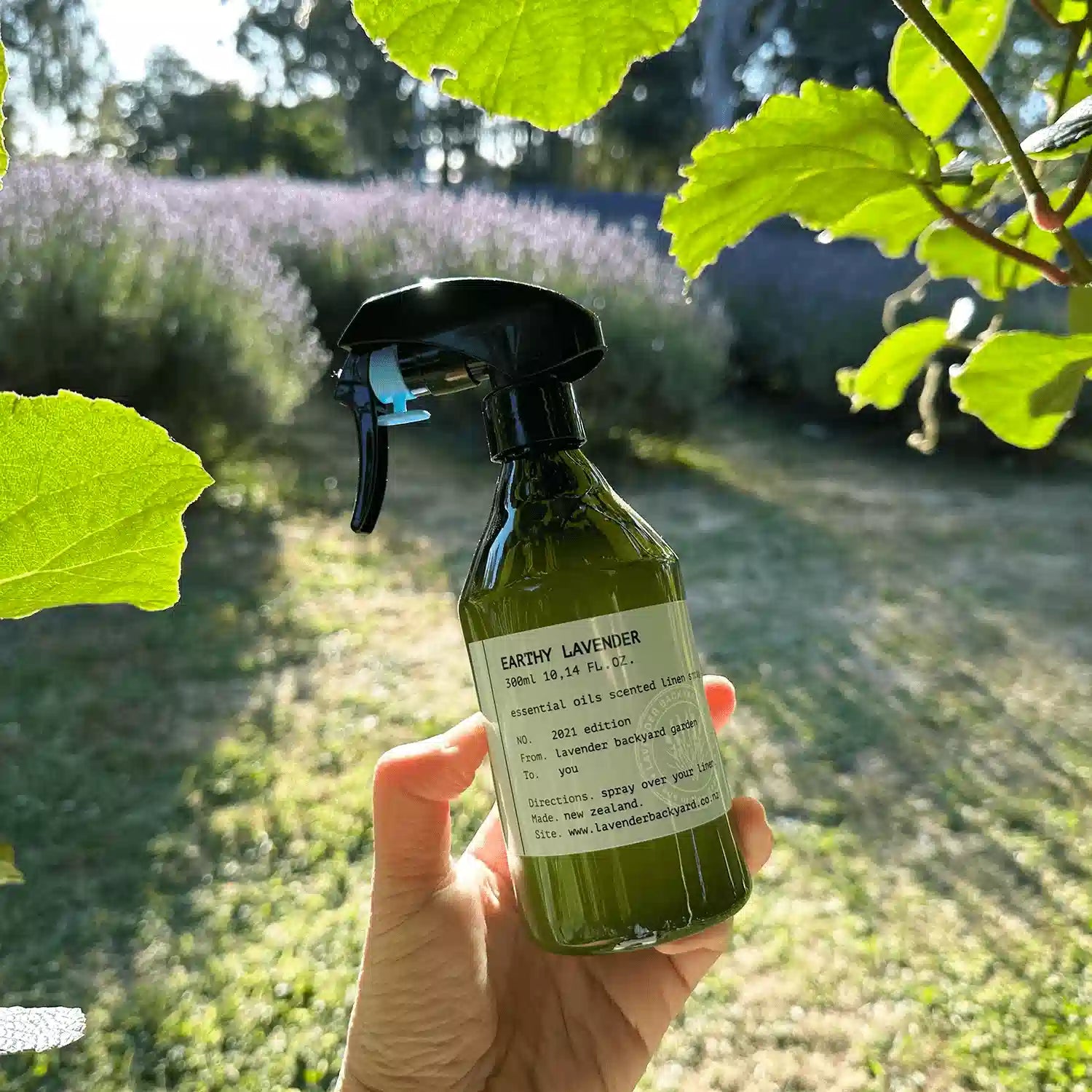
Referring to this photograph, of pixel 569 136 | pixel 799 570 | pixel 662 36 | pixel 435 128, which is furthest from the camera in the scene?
pixel 435 128

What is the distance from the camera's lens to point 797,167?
43cm

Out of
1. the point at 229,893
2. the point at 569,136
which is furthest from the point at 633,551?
the point at 569,136

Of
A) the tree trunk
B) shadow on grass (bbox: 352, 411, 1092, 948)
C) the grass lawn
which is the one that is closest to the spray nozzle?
the grass lawn

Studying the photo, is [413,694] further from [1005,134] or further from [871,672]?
[1005,134]

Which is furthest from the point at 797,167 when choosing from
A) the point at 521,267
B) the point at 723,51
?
the point at 723,51

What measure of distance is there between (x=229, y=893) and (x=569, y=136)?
9.24 meters

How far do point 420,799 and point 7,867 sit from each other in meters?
0.41

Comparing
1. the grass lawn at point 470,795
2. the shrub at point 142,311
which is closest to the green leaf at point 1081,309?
the grass lawn at point 470,795

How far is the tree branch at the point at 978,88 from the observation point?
339mm

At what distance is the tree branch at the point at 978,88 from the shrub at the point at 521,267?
2999mm

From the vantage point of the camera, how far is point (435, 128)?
34.1 ft

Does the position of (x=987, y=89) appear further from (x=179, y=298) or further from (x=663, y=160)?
(x=663, y=160)

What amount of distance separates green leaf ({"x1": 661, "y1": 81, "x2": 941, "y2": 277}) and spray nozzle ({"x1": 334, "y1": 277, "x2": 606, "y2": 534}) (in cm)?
9

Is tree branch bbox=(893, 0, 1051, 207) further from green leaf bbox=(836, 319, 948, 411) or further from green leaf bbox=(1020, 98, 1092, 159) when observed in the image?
green leaf bbox=(836, 319, 948, 411)
